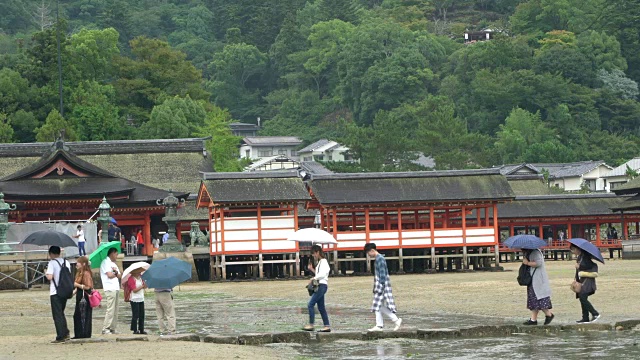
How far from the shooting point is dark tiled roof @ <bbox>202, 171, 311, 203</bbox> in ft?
160

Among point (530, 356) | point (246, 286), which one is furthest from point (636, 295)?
point (246, 286)

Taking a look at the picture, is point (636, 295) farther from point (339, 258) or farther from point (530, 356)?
point (339, 258)

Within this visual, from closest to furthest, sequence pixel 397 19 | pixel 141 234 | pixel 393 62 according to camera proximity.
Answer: pixel 141 234 < pixel 393 62 < pixel 397 19

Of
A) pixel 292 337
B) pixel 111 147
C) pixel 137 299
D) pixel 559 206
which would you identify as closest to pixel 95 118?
pixel 111 147

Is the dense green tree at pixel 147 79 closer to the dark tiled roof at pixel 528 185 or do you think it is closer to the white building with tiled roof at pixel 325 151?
the dark tiled roof at pixel 528 185

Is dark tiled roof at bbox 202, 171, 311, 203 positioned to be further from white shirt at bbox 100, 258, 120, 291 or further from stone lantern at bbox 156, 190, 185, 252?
white shirt at bbox 100, 258, 120, 291

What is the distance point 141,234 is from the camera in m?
57.9

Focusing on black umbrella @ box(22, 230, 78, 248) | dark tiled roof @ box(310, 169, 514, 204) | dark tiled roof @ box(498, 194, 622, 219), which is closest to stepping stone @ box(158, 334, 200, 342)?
black umbrella @ box(22, 230, 78, 248)

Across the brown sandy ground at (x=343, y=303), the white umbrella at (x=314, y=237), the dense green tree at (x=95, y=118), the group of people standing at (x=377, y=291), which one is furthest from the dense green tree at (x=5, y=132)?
the group of people standing at (x=377, y=291)

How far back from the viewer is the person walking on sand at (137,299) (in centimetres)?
2319

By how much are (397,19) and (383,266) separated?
432ft

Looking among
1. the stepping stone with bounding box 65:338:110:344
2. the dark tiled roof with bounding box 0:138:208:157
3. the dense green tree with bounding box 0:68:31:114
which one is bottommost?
the stepping stone with bounding box 65:338:110:344

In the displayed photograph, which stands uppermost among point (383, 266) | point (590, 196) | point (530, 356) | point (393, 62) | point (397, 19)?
point (397, 19)

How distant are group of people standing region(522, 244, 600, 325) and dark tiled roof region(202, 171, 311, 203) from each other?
84.3 feet
